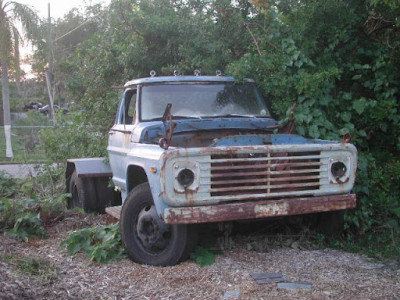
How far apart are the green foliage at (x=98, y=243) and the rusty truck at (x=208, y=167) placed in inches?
7.9

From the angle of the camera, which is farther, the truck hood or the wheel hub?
the truck hood

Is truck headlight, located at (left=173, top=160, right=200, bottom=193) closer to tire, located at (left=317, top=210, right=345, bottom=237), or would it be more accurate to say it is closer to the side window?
tire, located at (left=317, top=210, right=345, bottom=237)

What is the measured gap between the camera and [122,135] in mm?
6496

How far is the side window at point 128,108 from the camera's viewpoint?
6.60 metres

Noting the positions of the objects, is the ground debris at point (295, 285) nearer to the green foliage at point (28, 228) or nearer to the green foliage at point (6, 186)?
the green foliage at point (28, 228)

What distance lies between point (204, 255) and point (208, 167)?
3.03 feet

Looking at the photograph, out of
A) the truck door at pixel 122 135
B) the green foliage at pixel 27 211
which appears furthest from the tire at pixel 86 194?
the truck door at pixel 122 135

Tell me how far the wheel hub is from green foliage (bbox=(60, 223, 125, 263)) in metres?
0.33

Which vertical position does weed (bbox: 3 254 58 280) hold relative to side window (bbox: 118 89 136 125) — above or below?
below

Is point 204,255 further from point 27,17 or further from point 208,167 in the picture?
point 27,17

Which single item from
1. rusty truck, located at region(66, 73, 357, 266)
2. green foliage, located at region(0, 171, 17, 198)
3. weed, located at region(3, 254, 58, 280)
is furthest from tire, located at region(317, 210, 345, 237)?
green foliage, located at region(0, 171, 17, 198)

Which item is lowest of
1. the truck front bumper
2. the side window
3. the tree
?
the truck front bumper

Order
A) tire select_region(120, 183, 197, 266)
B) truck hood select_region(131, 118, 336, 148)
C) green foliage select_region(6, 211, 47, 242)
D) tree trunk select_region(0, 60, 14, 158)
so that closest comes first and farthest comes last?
tire select_region(120, 183, 197, 266), truck hood select_region(131, 118, 336, 148), green foliage select_region(6, 211, 47, 242), tree trunk select_region(0, 60, 14, 158)

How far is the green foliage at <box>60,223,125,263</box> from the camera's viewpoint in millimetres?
5281
